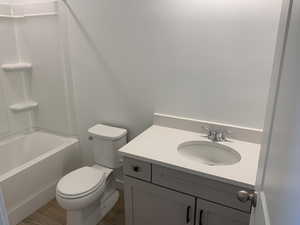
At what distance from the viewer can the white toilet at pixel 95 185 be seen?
1758 mm

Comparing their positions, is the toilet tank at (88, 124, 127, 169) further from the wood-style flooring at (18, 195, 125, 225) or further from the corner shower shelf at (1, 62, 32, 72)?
the corner shower shelf at (1, 62, 32, 72)

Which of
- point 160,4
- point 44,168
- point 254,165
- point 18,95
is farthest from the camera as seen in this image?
point 18,95

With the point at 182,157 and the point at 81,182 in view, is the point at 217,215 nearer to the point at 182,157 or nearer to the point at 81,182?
the point at 182,157

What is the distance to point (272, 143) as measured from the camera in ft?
2.54

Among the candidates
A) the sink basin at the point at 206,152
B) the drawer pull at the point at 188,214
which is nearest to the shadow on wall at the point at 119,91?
the sink basin at the point at 206,152

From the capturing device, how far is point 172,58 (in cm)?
183

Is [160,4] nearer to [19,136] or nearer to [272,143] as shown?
[272,143]

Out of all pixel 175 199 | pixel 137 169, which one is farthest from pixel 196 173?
pixel 137 169

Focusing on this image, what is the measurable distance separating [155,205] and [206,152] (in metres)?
0.53

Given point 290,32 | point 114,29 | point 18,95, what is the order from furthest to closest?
point 18,95
point 114,29
point 290,32

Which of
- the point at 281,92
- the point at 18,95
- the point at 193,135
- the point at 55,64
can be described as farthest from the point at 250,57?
the point at 18,95

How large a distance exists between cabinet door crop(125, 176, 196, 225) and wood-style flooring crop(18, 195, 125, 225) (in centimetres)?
41

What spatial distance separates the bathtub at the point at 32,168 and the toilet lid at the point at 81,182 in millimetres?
451

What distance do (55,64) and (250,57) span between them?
6.19 feet
